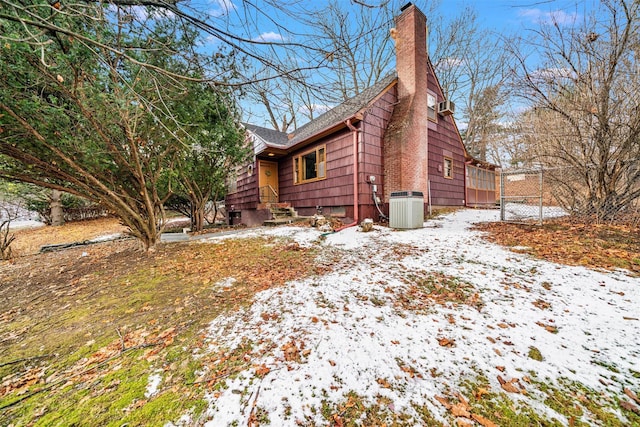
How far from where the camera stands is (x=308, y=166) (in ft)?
35.5

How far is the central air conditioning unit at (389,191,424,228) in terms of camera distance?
6.77 meters

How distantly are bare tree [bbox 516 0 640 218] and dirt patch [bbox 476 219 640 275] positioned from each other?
0.87m

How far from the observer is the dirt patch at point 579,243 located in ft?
11.3

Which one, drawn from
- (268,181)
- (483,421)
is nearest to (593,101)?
(483,421)

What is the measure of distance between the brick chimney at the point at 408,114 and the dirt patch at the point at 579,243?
3464 mm

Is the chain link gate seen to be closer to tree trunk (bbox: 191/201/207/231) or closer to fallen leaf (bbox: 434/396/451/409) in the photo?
fallen leaf (bbox: 434/396/451/409)

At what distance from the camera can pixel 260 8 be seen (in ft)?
8.59

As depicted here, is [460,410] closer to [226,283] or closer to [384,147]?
[226,283]

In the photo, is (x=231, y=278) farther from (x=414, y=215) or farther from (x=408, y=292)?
(x=414, y=215)

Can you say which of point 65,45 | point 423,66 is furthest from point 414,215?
point 65,45

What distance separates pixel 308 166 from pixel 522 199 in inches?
345

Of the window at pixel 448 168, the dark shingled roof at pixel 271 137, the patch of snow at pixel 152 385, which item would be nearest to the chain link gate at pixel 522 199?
the window at pixel 448 168

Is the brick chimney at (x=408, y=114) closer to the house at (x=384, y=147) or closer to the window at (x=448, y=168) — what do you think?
the house at (x=384, y=147)

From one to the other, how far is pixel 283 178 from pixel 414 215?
708 centimetres
